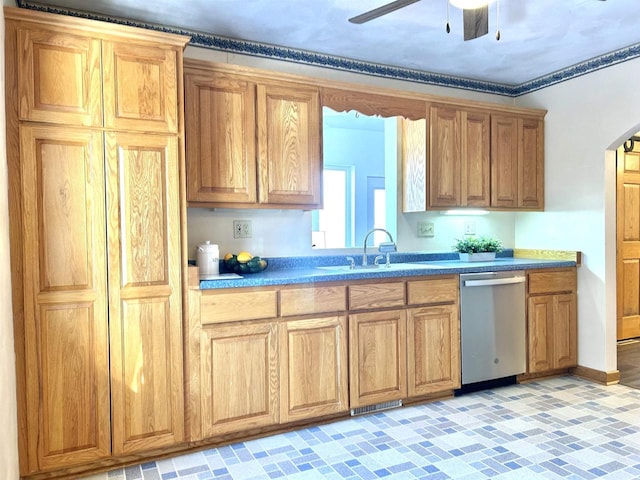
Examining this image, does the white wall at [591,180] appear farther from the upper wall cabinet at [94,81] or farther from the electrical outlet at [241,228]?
the upper wall cabinet at [94,81]

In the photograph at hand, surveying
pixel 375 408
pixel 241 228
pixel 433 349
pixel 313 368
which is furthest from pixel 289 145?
pixel 375 408

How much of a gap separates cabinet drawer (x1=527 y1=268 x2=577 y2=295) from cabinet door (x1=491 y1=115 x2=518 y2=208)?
0.61 meters

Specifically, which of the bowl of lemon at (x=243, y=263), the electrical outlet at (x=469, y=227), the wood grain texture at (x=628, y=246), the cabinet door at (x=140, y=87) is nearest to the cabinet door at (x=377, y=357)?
the bowl of lemon at (x=243, y=263)

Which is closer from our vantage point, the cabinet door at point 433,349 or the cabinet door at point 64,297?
the cabinet door at point 64,297

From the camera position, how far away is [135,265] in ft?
7.76

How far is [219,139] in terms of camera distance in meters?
2.82

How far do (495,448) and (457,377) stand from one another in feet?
2.51

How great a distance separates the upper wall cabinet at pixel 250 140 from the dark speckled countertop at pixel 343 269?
441 millimetres

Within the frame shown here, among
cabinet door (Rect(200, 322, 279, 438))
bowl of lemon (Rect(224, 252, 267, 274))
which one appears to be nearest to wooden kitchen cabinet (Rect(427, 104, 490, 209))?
bowl of lemon (Rect(224, 252, 267, 274))

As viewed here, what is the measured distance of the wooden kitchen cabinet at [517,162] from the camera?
3822 millimetres

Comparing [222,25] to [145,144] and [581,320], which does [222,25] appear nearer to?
[145,144]

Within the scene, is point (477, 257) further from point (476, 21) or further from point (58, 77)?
point (58, 77)

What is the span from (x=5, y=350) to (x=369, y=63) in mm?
2927

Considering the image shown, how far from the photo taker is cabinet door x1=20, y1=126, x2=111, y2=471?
219cm
